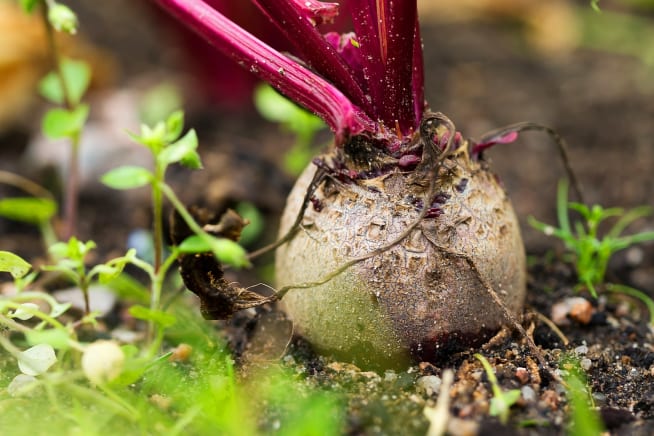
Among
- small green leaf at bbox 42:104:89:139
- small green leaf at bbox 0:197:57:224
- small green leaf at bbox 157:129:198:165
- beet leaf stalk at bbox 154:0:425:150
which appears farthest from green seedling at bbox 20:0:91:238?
small green leaf at bbox 157:129:198:165

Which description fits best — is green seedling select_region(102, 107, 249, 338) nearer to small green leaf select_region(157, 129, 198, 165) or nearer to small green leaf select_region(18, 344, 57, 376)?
small green leaf select_region(157, 129, 198, 165)

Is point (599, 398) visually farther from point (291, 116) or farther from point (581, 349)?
point (291, 116)

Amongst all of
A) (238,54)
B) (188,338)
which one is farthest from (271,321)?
(238,54)

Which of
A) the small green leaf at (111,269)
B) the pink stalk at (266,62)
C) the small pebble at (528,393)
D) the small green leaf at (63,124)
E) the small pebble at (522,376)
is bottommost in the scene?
the small pebble at (522,376)

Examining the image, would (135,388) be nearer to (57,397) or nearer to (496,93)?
(57,397)

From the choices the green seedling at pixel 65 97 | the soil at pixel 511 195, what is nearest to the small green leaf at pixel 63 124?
the green seedling at pixel 65 97

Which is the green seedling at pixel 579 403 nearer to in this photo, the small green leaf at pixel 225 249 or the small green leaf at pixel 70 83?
the small green leaf at pixel 225 249
